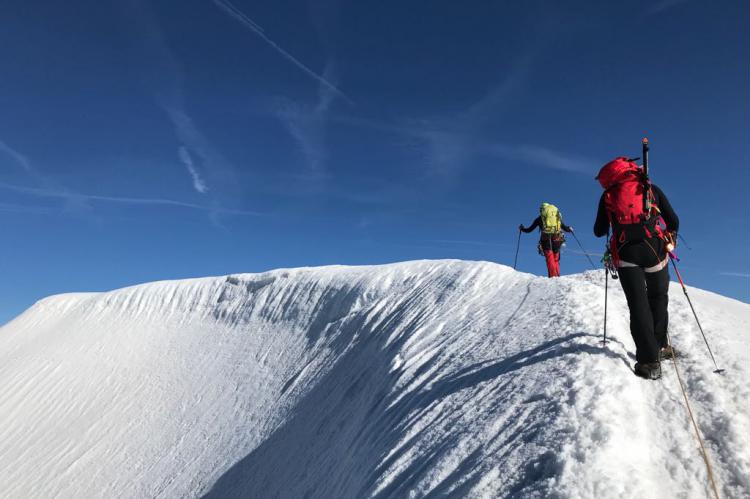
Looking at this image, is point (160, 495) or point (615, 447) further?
point (160, 495)

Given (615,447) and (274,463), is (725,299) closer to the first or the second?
(615,447)

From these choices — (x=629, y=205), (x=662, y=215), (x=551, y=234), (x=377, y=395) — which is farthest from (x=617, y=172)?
(x=551, y=234)

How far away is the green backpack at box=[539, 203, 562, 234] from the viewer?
1152 centimetres

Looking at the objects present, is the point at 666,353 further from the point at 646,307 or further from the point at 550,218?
the point at 550,218

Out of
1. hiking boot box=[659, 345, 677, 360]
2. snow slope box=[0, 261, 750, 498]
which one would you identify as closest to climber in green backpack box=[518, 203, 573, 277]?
snow slope box=[0, 261, 750, 498]

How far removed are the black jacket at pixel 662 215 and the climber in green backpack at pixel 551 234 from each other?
20.3 feet

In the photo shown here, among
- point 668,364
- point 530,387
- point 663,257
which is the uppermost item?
point 663,257

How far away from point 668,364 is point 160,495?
1513 cm

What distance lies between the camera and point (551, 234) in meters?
11.5

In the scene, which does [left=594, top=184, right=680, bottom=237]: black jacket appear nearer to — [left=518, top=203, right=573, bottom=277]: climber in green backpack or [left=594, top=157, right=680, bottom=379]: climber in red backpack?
[left=594, top=157, right=680, bottom=379]: climber in red backpack

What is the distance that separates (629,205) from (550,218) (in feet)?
21.7

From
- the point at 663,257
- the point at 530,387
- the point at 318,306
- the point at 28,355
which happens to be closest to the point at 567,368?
the point at 530,387

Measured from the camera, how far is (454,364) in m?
7.02

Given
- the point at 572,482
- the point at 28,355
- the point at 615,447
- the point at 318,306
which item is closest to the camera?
the point at 572,482
